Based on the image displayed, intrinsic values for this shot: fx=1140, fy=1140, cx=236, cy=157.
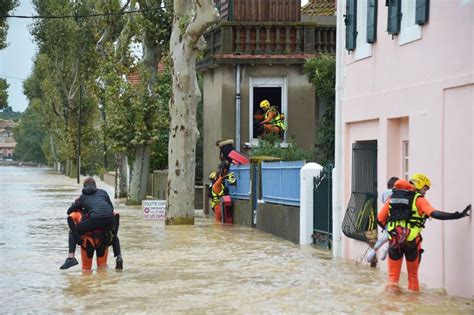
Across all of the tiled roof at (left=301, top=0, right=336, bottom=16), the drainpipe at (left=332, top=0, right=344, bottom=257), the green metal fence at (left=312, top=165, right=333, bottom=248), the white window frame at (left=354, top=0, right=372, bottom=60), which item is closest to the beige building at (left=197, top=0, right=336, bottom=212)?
the tiled roof at (left=301, top=0, right=336, bottom=16)

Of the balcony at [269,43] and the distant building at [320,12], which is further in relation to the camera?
the distant building at [320,12]

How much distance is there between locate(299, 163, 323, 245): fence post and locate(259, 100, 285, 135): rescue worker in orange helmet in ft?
34.7

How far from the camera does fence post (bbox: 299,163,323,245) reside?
21875 millimetres

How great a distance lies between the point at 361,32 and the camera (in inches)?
733

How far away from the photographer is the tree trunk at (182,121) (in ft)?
94.8

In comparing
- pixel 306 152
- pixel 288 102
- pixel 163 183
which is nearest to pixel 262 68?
pixel 288 102

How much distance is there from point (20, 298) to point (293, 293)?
138 inches

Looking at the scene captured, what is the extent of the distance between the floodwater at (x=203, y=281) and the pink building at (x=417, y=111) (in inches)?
25.9

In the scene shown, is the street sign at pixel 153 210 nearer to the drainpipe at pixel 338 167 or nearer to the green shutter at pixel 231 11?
the green shutter at pixel 231 11

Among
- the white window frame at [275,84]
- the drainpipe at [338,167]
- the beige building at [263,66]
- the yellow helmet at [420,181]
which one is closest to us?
the yellow helmet at [420,181]

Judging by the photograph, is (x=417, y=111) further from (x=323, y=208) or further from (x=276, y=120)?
(x=276, y=120)

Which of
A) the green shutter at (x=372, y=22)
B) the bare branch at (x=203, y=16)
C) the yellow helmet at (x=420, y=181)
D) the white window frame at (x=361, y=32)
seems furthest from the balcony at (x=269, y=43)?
the yellow helmet at (x=420, y=181)

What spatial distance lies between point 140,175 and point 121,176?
6642mm

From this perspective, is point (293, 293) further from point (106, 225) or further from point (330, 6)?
point (330, 6)
